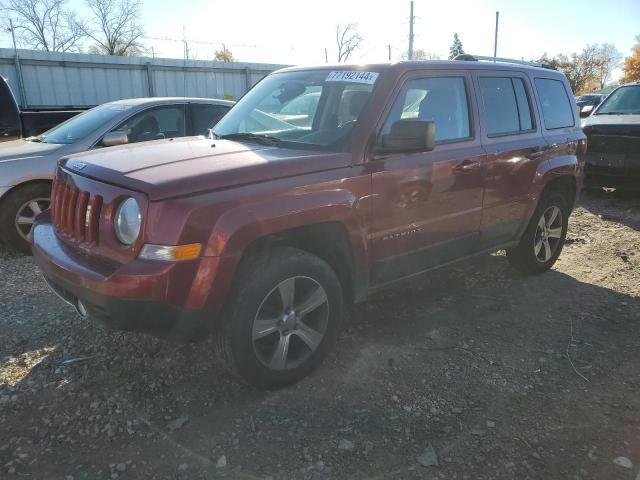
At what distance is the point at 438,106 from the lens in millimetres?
3713

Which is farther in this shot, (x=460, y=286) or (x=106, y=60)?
(x=106, y=60)

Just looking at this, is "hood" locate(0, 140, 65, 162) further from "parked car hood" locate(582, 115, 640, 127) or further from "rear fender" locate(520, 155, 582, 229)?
"parked car hood" locate(582, 115, 640, 127)

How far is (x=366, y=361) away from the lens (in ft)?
11.1

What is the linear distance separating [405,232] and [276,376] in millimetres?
1270

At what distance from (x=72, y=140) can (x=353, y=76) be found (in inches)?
143

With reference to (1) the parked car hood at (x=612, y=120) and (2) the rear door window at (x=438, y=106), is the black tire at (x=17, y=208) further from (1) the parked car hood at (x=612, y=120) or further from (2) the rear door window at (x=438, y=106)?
(1) the parked car hood at (x=612, y=120)

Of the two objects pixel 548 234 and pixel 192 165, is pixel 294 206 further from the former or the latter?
pixel 548 234

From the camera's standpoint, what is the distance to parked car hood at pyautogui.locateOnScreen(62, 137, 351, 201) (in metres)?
2.54

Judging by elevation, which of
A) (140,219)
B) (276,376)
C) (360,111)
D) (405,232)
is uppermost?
(360,111)

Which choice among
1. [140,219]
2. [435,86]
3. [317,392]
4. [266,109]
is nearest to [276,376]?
[317,392]

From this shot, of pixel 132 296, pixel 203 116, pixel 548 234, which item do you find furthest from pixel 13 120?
pixel 548 234

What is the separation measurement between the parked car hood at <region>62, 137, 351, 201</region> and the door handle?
1027 millimetres

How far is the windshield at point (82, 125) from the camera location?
570cm

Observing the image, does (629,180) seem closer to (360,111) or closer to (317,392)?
(360,111)
